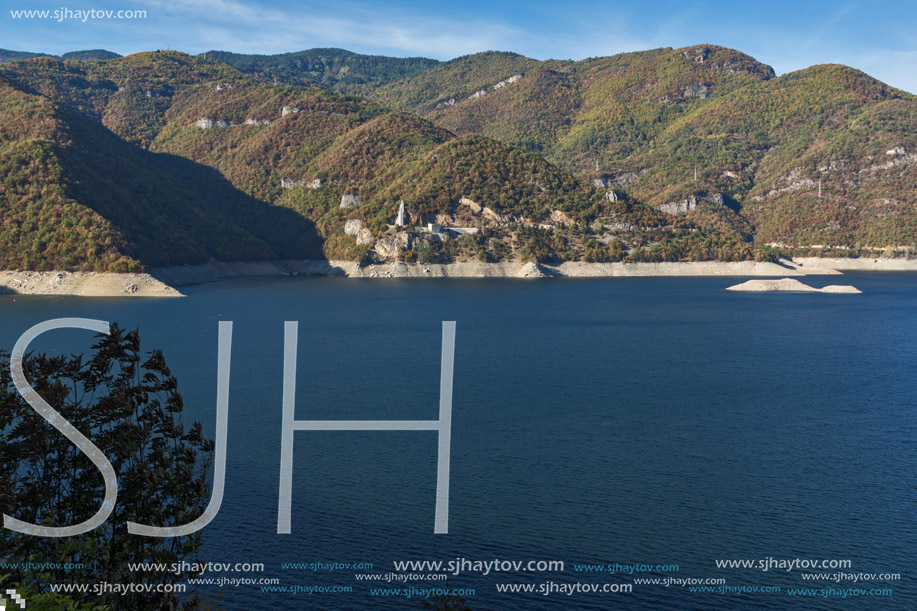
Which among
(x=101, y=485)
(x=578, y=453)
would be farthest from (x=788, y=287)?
(x=101, y=485)

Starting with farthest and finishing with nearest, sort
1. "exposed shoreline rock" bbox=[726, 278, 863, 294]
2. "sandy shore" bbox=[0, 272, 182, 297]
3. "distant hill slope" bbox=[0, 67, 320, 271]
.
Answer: "exposed shoreline rock" bbox=[726, 278, 863, 294]
"distant hill slope" bbox=[0, 67, 320, 271]
"sandy shore" bbox=[0, 272, 182, 297]

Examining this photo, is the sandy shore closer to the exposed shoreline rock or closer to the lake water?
the lake water

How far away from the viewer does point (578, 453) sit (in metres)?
42.2

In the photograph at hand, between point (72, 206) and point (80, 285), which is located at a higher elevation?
point (72, 206)

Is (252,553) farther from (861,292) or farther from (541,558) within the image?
(861,292)

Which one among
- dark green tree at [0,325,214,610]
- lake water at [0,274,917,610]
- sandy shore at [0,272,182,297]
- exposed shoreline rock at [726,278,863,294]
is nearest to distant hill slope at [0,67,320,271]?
sandy shore at [0,272,182,297]

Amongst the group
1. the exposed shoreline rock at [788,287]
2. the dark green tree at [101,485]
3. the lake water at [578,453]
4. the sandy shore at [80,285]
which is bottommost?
the sandy shore at [80,285]

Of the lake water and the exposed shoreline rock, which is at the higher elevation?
the exposed shoreline rock

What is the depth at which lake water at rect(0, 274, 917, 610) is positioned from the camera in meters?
28.8

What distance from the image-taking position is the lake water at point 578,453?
28.8 metres

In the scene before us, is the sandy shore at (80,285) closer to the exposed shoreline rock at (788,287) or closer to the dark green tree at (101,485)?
the exposed shoreline rock at (788,287)

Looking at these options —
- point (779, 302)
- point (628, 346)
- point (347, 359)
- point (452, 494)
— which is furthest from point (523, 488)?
point (779, 302)

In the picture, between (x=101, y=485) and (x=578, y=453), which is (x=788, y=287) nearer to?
(x=578, y=453)

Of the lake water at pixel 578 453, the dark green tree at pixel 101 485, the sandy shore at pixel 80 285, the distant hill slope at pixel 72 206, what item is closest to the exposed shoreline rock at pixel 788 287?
the lake water at pixel 578 453
